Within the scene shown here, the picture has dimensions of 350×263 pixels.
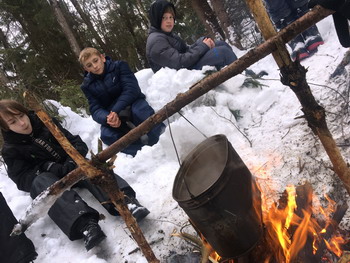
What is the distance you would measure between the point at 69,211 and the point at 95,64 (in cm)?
218

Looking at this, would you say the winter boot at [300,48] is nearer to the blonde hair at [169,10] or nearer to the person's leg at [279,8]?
the person's leg at [279,8]

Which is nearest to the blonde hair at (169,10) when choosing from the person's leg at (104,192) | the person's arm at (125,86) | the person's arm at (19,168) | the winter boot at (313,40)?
the person's arm at (125,86)

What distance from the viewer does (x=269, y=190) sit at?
9.20 feet

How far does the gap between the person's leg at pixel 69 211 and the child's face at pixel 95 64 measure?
1738 mm

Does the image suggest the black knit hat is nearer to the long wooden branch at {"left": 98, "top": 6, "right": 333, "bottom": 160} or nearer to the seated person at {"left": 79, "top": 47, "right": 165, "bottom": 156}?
the seated person at {"left": 79, "top": 47, "right": 165, "bottom": 156}

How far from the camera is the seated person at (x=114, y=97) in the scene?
4348 mm

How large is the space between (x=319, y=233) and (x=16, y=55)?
1253 cm

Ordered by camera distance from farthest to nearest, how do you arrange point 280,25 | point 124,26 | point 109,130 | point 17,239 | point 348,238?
point 124,26 < point 280,25 < point 109,130 < point 17,239 < point 348,238

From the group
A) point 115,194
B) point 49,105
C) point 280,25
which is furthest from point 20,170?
point 280,25

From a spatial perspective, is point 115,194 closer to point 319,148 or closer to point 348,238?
point 348,238

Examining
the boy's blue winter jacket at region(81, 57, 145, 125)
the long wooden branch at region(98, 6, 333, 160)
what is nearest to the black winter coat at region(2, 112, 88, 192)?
the boy's blue winter jacket at region(81, 57, 145, 125)

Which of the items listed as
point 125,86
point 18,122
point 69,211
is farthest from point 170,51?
point 69,211

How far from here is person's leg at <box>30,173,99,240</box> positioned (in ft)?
10.3

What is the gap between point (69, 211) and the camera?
126 inches
